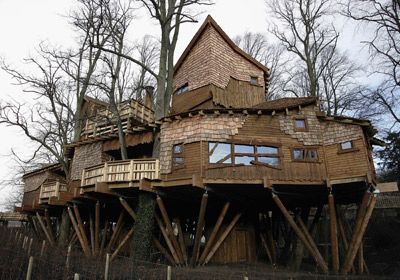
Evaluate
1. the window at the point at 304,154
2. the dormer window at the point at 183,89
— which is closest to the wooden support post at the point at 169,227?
the window at the point at 304,154

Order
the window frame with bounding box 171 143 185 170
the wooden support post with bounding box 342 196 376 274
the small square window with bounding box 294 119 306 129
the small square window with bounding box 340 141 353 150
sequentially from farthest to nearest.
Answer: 1. the small square window with bounding box 294 119 306 129
2. the window frame with bounding box 171 143 185 170
3. the small square window with bounding box 340 141 353 150
4. the wooden support post with bounding box 342 196 376 274

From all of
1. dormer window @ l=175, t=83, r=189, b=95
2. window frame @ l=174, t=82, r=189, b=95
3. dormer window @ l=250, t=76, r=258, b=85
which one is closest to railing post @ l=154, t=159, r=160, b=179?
window frame @ l=174, t=82, r=189, b=95

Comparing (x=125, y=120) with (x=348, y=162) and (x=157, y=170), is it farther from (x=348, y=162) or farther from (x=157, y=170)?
(x=348, y=162)

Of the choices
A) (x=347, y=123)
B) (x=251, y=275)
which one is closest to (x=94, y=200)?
(x=251, y=275)

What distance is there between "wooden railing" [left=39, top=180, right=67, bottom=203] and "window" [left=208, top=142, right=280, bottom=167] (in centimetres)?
1027

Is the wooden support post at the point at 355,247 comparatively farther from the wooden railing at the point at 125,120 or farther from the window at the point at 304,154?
the wooden railing at the point at 125,120

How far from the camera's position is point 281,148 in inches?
588

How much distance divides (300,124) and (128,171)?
336 inches

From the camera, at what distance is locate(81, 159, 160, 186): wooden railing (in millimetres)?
14492

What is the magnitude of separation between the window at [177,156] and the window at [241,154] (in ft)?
4.78

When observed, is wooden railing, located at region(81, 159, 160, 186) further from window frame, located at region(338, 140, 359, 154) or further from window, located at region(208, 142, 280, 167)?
window frame, located at region(338, 140, 359, 154)

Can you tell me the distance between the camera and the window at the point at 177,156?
15.1 meters

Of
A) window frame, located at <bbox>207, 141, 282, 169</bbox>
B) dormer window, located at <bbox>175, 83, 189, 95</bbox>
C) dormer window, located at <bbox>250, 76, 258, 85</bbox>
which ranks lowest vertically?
window frame, located at <bbox>207, 141, 282, 169</bbox>

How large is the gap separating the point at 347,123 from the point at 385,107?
9531 mm
